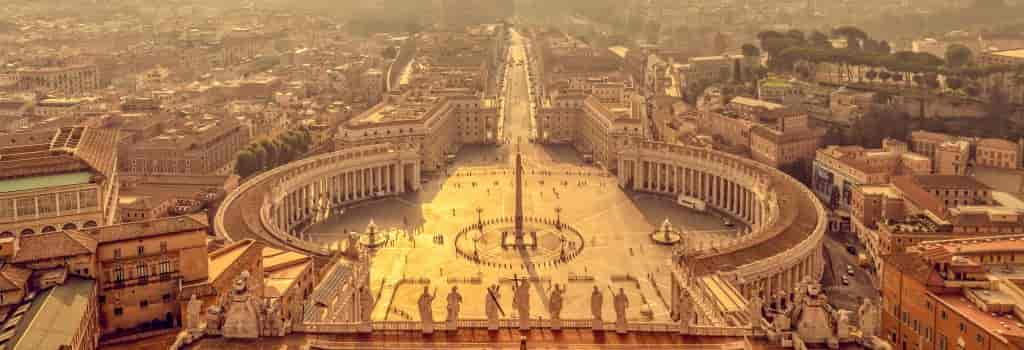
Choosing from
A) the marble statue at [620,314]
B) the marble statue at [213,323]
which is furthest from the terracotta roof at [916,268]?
the marble statue at [213,323]

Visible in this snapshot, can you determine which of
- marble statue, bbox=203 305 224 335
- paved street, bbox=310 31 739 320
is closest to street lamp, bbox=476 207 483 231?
paved street, bbox=310 31 739 320

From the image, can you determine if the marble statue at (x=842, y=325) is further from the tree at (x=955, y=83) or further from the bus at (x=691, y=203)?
the tree at (x=955, y=83)

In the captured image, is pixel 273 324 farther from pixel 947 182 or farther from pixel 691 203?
pixel 947 182

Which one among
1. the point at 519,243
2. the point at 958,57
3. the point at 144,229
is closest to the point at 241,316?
the point at 144,229

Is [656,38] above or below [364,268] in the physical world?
above

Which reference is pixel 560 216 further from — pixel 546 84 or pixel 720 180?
pixel 546 84

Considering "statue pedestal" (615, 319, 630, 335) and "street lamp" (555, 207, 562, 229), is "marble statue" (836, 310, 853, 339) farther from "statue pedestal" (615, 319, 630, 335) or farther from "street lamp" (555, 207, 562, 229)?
"street lamp" (555, 207, 562, 229)

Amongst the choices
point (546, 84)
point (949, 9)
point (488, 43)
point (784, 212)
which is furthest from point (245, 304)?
point (949, 9)
